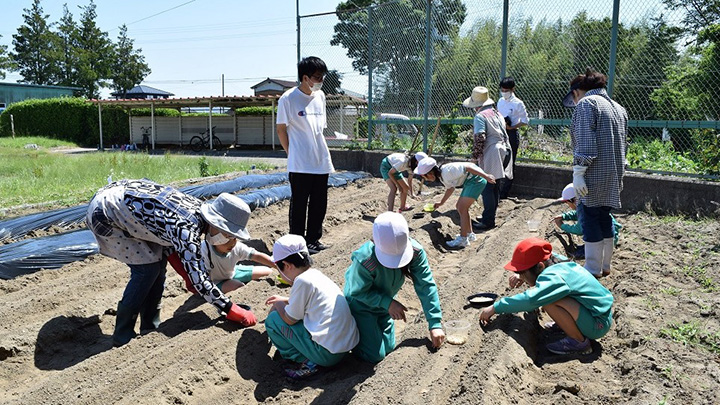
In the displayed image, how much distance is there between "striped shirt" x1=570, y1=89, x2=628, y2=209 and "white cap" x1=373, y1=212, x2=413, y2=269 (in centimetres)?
219

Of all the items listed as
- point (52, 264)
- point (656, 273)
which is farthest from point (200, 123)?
point (656, 273)

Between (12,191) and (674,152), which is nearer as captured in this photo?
(674,152)

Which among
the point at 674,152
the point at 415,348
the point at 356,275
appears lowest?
the point at 415,348

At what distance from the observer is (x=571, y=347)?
11.8 feet

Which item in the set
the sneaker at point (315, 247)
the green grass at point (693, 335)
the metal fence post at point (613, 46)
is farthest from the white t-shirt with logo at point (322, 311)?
the metal fence post at point (613, 46)

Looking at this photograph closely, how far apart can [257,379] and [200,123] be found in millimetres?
25579

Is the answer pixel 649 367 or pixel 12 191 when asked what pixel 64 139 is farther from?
pixel 649 367

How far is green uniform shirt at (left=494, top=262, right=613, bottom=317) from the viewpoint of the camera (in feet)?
→ 11.0

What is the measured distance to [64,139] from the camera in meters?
31.1

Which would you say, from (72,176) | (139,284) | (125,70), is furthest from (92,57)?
(139,284)

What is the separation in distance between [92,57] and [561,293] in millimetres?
52266

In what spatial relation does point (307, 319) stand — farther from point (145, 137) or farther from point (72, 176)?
point (145, 137)

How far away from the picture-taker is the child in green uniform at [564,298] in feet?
11.1

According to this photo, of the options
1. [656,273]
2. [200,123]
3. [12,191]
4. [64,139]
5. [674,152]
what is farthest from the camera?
[64,139]
